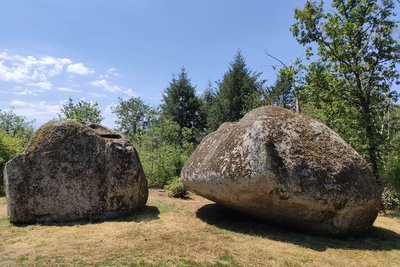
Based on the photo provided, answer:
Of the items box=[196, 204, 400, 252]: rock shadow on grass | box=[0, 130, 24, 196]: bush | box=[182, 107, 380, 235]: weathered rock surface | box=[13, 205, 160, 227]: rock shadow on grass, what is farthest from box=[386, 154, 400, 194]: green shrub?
box=[0, 130, 24, 196]: bush

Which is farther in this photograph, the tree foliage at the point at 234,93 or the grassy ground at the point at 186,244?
the tree foliage at the point at 234,93

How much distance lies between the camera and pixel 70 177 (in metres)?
9.80

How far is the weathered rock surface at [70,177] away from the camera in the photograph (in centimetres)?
958

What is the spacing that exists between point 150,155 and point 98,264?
42.1 feet

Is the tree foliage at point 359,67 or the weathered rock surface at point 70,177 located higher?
the tree foliage at point 359,67

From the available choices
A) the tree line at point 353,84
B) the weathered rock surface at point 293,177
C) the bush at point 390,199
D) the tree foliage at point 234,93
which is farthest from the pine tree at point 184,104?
the weathered rock surface at point 293,177

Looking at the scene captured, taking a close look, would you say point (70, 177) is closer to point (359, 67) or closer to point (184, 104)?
point (359, 67)

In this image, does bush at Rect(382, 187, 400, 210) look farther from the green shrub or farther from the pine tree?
the pine tree

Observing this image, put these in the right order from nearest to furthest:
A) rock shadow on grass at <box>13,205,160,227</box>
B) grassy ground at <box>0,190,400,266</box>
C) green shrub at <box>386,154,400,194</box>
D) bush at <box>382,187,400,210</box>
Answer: grassy ground at <box>0,190,400,266</box>
rock shadow on grass at <box>13,205,160,227</box>
green shrub at <box>386,154,400,194</box>
bush at <box>382,187,400,210</box>

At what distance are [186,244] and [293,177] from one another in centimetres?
290

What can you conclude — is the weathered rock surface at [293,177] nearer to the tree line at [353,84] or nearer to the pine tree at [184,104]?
the tree line at [353,84]

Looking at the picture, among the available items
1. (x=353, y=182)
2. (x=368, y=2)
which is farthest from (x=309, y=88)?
(x=353, y=182)

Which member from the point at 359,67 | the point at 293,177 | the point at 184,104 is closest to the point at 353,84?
the point at 359,67

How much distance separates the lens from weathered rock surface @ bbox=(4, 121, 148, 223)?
958 centimetres
